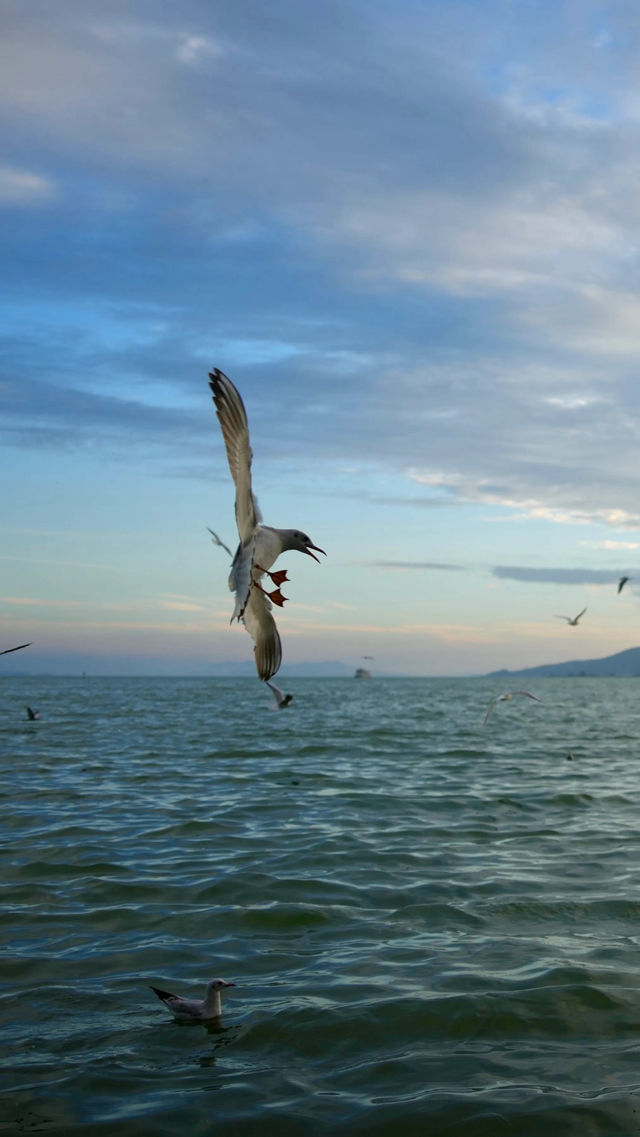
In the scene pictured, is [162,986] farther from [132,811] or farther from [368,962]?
[132,811]

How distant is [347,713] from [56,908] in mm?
38785

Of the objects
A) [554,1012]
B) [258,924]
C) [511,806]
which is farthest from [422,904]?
[511,806]

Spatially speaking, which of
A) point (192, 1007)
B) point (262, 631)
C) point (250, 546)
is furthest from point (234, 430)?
point (192, 1007)

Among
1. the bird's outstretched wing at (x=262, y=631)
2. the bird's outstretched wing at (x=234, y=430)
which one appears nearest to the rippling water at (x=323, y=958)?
the bird's outstretched wing at (x=262, y=631)

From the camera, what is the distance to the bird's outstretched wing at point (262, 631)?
543 centimetres

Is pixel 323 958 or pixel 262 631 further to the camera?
pixel 323 958

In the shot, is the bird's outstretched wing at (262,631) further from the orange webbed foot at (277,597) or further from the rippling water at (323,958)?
the rippling water at (323,958)

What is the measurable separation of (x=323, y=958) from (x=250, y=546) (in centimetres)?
489

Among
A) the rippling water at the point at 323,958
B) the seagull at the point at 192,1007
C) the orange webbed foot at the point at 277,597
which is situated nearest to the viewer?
the orange webbed foot at the point at 277,597

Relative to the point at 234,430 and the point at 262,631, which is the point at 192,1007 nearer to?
the point at 262,631

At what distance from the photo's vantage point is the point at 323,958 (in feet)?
28.3

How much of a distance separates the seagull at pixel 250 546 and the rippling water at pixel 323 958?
9.65 ft

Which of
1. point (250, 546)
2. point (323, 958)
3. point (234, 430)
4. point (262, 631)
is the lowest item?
point (323, 958)

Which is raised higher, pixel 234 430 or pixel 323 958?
pixel 234 430
